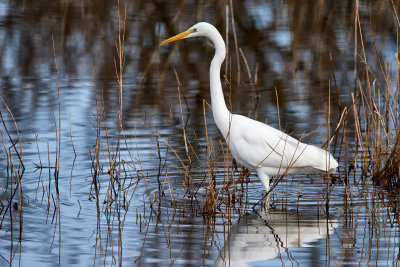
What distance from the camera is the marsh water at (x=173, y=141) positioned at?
183 inches

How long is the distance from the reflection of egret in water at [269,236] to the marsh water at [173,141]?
15mm

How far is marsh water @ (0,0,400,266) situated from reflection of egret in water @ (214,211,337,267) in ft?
0.05

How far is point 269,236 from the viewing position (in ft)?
15.8

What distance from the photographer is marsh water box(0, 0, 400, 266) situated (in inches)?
183

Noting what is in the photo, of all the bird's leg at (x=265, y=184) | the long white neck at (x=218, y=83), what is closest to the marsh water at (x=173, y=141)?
the bird's leg at (x=265, y=184)

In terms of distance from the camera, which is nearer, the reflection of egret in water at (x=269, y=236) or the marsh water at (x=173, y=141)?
the reflection of egret in water at (x=269, y=236)

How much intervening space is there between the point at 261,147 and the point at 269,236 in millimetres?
960

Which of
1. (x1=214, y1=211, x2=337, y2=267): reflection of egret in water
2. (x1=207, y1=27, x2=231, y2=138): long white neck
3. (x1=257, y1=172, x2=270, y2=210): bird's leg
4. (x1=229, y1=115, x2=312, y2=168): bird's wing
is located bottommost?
(x1=214, y1=211, x2=337, y2=267): reflection of egret in water

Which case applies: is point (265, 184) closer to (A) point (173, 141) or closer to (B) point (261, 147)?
(B) point (261, 147)

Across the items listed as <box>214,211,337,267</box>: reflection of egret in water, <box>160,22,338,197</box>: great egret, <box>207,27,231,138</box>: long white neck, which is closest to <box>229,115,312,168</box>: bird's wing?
<box>160,22,338,197</box>: great egret

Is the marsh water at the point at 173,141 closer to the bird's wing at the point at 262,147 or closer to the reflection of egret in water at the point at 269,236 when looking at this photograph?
the reflection of egret in water at the point at 269,236

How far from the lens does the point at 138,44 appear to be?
1245cm

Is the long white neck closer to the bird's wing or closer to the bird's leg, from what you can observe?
the bird's wing

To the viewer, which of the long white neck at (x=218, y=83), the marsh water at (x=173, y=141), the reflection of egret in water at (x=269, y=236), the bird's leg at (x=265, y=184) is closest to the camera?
the reflection of egret in water at (x=269, y=236)
